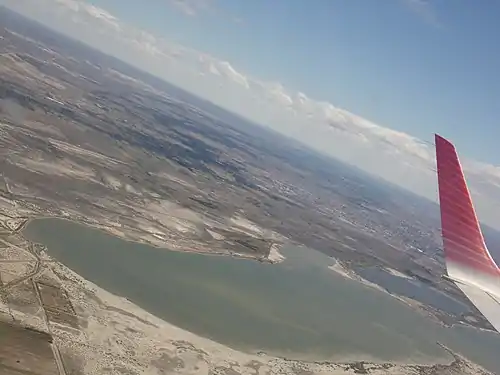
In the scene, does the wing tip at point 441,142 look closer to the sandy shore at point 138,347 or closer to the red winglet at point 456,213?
the red winglet at point 456,213

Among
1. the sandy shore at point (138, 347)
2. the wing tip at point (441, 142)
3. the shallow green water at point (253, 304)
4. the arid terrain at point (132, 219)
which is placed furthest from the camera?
the shallow green water at point (253, 304)

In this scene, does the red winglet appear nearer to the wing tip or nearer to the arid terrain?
the wing tip

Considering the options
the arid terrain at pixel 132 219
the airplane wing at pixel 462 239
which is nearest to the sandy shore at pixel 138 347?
the arid terrain at pixel 132 219

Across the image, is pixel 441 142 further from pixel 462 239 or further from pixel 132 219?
pixel 132 219

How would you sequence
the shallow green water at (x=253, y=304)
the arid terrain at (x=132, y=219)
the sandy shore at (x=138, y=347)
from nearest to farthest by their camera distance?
the sandy shore at (x=138, y=347) → the arid terrain at (x=132, y=219) → the shallow green water at (x=253, y=304)

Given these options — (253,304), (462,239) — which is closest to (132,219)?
(253,304)

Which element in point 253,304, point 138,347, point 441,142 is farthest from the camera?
point 253,304

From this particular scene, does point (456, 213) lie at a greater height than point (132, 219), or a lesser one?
greater
